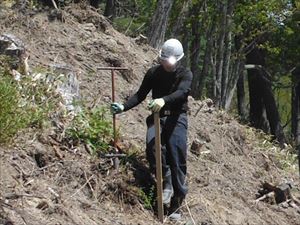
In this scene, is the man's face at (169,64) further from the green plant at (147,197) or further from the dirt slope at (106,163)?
the green plant at (147,197)

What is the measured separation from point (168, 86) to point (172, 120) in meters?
0.36

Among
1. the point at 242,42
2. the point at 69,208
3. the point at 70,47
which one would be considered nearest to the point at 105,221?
the point at 69,208

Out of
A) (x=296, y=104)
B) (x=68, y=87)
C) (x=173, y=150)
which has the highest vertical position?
(x=68, y=87)

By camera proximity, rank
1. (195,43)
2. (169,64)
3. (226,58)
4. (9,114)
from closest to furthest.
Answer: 1. (9,114)
2. (169,64)
3. (226,58)
4. (195,43)

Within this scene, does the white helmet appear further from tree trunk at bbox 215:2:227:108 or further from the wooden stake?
tree trunk at bbox 215:2:227:108

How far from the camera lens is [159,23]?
13.0 m

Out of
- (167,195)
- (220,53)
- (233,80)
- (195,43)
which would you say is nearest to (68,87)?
(167,195)

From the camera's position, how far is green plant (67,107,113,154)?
7.98 metres

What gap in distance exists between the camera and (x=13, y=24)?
33.3ft

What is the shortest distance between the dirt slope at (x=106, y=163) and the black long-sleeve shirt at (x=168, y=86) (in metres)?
0.76

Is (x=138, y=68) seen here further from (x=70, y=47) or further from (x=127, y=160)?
(x=127, y=160)

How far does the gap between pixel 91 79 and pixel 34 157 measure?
286 centimetres

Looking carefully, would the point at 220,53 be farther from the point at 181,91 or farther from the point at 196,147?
the point at 181,91

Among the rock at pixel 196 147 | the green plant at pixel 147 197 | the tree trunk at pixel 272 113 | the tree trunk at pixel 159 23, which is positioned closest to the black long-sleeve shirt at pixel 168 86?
the green plant at pixel 147 197
